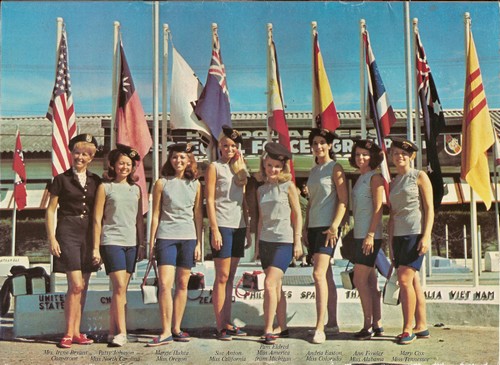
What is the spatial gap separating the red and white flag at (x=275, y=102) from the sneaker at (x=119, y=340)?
2487 millimetres

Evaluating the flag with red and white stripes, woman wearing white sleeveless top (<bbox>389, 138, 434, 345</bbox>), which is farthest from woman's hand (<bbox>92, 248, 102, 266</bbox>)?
the flag with red and white stripes

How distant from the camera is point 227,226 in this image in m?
5.50

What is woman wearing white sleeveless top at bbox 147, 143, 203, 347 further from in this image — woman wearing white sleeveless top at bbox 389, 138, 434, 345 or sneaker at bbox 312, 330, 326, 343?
woman wearing white sleeveless top at bbox 389, 138, 434, 345

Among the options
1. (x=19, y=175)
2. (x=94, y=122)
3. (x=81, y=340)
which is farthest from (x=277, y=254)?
(x=19, y=175)

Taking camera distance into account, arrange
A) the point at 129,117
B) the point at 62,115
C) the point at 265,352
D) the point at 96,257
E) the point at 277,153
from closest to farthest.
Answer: the point at 96,257 → the point at 277,153 → the point at 265,352 → the point at 62,115 → the point at 129,117

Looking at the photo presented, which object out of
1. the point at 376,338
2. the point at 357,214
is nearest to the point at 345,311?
the point at 376,338

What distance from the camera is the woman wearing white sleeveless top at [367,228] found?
17.9ft

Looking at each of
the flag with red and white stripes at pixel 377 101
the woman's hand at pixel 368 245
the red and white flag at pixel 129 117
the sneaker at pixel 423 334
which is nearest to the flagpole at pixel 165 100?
the red and white flag at pixel 129 117

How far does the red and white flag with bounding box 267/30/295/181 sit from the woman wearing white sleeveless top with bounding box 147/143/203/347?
1.13 metres

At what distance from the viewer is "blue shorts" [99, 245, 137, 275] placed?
538 centimetres

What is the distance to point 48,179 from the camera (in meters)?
6.40

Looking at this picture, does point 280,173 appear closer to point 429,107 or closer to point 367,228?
point 367,228

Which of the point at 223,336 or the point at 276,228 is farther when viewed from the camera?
Result: the point at 223,336

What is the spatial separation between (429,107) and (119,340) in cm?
392
